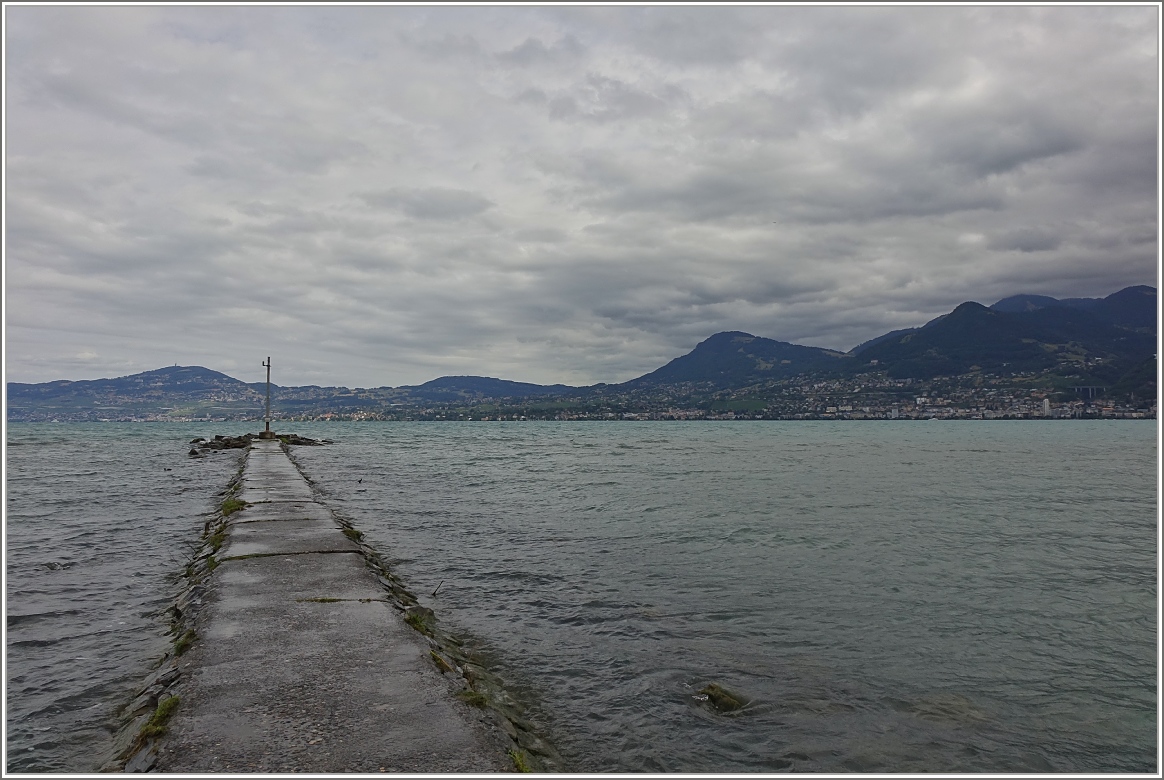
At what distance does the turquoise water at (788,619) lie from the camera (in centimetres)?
642

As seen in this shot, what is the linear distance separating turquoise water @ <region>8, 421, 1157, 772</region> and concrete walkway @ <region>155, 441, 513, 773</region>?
45.6 inches

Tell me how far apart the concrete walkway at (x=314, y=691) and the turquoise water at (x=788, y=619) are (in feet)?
3.80

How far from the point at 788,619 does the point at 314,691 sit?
6.91 meters

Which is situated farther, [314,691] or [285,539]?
[285,539]

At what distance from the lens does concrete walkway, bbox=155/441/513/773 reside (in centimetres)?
466

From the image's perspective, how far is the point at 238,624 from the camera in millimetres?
7602

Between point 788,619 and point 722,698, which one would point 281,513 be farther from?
point 722,698

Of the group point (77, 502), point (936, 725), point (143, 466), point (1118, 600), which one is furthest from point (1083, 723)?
point (143, 466)

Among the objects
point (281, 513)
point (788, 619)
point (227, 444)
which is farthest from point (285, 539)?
point (227, 444)

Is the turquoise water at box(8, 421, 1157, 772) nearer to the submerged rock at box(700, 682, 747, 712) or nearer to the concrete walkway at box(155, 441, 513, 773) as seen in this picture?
the submerged rock at box(700, 682, 747, 712)

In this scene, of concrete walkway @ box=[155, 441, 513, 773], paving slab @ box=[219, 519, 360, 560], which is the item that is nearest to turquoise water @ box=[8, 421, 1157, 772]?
concrete walkway @ box=[155, 441, 513, 773]

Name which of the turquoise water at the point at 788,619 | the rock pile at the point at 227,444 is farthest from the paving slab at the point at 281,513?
the rock pile at the point at 227,444

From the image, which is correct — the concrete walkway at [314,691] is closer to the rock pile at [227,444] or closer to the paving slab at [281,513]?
the paving slab at [281,513]

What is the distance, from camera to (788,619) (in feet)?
32.8
